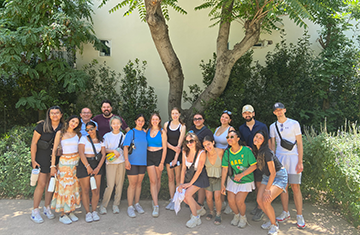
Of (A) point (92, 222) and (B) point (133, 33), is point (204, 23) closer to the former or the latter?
(B) point (133, 33)

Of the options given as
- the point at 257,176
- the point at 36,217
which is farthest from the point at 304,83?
the point at 36,217

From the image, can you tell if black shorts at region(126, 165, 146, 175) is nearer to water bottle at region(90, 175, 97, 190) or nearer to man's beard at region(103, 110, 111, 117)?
water bottle at region(90, 175, 97, 190)

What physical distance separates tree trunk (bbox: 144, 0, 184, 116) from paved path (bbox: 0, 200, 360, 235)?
12.5 feet

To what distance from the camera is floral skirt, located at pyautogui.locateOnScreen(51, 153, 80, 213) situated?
4.26 metres

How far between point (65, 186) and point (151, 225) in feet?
5.15

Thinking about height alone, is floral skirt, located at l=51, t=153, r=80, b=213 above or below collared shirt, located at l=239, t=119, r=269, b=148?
below

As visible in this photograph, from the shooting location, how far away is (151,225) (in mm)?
4336

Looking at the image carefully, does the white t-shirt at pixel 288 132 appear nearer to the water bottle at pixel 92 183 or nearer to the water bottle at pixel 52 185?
the water bottle at pixel 92 183

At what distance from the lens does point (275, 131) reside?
14.6ft

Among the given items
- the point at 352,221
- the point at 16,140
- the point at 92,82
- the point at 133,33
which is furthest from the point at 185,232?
the point at 133,33

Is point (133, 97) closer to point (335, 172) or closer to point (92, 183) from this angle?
point (92, 183)

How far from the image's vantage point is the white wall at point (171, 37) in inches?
344

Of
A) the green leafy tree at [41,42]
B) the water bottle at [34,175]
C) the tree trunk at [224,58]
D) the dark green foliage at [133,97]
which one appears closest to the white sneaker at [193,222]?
the water bottle at [34,175]

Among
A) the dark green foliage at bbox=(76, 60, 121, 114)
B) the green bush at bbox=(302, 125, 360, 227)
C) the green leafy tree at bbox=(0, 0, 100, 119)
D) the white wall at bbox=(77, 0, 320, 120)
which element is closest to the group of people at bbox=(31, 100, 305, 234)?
the green bush at bbox=(302, 125, 360, 227)
